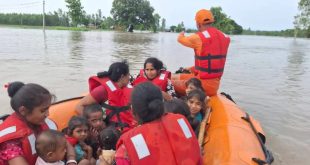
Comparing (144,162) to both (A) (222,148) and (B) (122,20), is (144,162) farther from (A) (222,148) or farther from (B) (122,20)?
(B) (122,20)

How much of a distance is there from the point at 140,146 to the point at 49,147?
20.5 inches

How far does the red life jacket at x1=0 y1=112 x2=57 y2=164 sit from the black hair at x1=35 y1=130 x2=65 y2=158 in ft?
0.18

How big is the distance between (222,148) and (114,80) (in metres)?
1.07

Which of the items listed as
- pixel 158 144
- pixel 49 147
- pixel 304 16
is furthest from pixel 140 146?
pixel 304 16

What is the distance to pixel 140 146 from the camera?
4.95 feet

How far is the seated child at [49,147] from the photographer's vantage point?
1.71 meters

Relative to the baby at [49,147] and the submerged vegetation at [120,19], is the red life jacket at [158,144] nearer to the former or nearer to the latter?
the baby at [49,147]

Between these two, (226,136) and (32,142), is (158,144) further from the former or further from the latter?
(226,136)

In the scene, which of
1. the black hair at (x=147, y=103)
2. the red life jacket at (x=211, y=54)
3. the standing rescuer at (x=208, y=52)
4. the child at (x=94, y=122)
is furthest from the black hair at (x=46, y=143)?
the red life jacket at (x=211, y=54)

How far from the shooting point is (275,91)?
7.57 m

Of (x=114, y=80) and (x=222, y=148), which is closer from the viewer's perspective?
(x=222, y=148)

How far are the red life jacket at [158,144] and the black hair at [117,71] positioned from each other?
1.27 meters

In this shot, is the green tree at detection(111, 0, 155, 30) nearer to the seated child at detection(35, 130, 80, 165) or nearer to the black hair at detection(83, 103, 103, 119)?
the black hair at detection(83, 103, 103, 119)

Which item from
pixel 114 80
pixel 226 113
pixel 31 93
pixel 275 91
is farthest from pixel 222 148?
pixel 275 91
